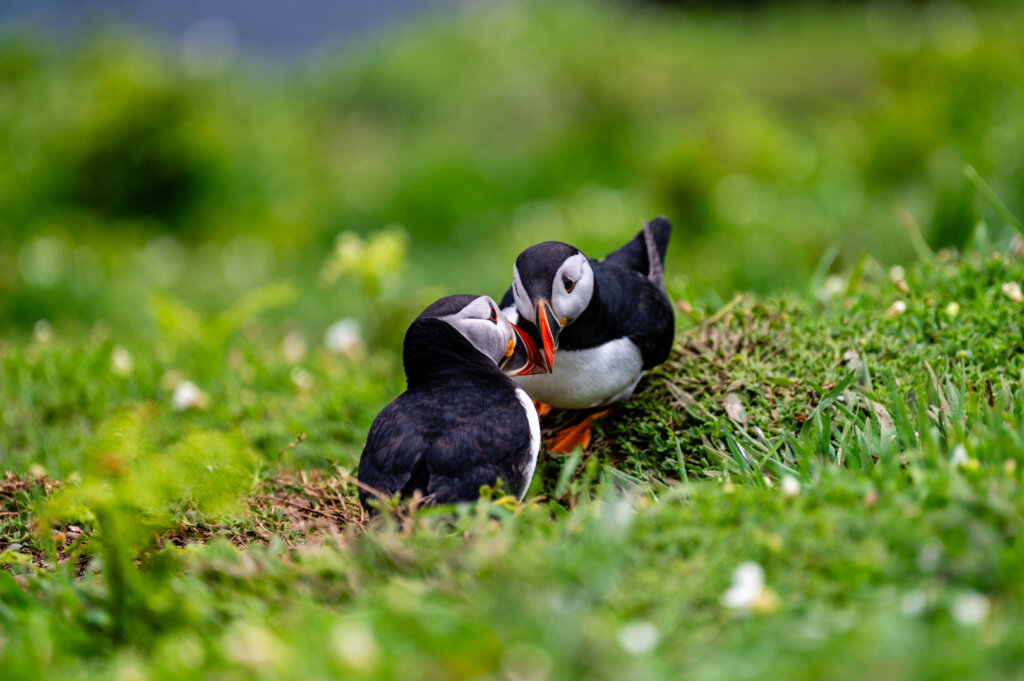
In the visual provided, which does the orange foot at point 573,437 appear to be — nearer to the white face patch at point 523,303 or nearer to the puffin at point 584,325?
the puffin at point 584,325

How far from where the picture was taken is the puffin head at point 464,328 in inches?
123

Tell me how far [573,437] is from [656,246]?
100 centimetres

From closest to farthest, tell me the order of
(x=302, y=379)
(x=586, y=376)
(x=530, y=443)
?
(x=530, y=443) < (x=586, y=376) < (x=302, y=379)

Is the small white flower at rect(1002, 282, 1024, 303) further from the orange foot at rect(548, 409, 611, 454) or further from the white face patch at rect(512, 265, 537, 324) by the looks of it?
the white face patch at rect(512, 265, 537, 324)

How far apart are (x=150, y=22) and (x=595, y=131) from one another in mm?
6485

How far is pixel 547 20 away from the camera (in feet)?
41.1

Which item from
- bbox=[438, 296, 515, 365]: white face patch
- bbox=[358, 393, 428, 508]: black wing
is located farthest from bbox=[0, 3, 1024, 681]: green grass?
bbox=[438, 296, 515, 365]: white face patch

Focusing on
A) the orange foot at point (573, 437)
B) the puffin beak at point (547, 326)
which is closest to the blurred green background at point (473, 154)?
the orange foot at point (573, 437)

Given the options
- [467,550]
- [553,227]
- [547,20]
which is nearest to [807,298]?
[467,550]

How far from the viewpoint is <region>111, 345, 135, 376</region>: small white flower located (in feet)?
15.6

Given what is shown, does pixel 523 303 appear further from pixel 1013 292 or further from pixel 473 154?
pixel 473 154

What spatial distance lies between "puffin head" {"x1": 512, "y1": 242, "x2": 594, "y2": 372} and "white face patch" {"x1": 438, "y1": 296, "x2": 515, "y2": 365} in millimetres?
105

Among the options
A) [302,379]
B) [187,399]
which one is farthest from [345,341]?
[187,399]

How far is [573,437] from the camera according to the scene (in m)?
3.63
